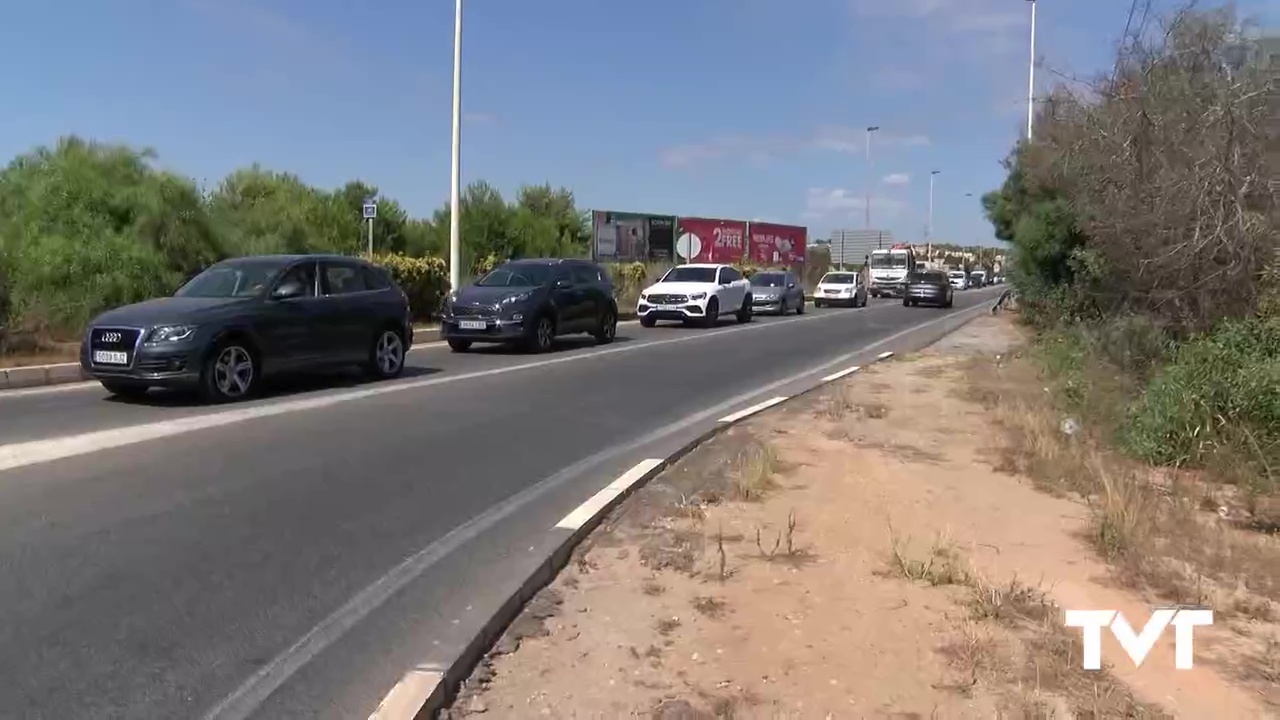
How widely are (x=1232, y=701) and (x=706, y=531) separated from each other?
3.01m

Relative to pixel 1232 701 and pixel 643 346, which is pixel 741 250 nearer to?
pixel 643 346

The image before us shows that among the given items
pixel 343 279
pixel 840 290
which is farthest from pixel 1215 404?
pixel 840 290

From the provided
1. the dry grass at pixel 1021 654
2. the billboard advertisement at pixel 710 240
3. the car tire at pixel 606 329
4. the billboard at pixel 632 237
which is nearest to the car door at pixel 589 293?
the car tire at pixel 606 329

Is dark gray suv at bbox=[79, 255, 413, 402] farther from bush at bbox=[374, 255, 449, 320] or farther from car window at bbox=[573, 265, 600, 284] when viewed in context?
bush at bbox=[374, 255, 449, 320]

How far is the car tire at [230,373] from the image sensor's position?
11.4 m

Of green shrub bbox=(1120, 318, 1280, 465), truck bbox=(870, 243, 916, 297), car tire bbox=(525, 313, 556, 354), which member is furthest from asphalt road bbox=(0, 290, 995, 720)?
truck bbox=(870, 243, 916, 297)

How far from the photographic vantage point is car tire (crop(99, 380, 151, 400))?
11.6 meters

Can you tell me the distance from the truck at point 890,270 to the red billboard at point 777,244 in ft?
20.2

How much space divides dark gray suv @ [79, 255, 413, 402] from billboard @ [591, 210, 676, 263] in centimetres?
2923

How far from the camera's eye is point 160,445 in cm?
896

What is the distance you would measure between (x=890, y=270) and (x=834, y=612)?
57.3 m

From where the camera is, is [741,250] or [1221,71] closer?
[1221,71]

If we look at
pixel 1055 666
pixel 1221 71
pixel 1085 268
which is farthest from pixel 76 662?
pixel 1085 268

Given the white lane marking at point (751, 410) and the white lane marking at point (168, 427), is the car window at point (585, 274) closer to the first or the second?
the white lane marking at point (168, 427)
